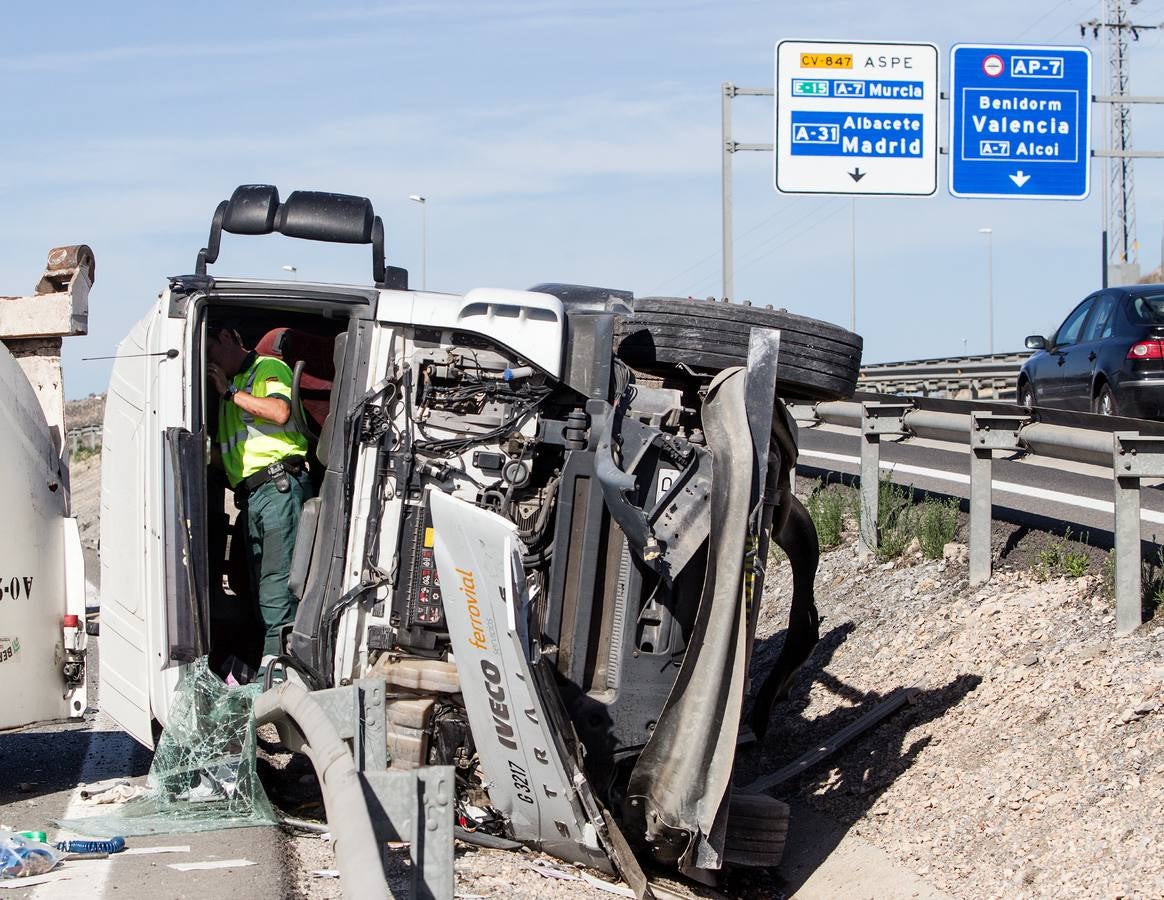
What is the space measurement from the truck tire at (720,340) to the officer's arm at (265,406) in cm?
165

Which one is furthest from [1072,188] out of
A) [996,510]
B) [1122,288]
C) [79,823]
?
[79,823]

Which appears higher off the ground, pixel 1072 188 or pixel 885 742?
pixel 1072 188

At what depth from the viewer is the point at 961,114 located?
16.7 meters

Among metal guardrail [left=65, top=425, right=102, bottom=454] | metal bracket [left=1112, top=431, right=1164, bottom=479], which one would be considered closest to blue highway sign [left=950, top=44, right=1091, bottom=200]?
metal bracket [left=1112, top=431, right=1164, bottom=479]

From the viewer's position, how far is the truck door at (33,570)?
6.34 metres

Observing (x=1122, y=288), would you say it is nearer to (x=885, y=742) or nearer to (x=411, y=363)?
(x=885, y=742)

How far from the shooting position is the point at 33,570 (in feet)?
21.4

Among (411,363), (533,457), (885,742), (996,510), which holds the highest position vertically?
(411,363)

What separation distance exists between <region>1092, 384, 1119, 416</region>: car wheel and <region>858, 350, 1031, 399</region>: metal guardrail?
937 centimetres

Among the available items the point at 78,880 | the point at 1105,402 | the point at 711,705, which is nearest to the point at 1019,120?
the point at 1105,402

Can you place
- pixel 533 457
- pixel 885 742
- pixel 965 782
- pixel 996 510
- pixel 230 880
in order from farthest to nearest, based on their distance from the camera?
pixel 996 510, pixel 885 742, pixel 965 782, pixel 533 457, pixel 230 880

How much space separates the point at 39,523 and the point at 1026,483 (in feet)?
23.4

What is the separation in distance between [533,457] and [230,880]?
198 cm

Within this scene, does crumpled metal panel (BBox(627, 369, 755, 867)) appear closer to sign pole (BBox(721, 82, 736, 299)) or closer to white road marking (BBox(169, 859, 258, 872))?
white road marking (BBox(169, 859, 258, 872))
